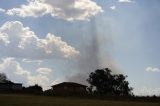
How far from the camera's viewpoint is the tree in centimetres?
16038

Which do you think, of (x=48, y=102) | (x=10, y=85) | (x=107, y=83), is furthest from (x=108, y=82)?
(x=48, y=102)

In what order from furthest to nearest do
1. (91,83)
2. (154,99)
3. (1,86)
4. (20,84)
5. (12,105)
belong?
(91,83) → (20,84) → (1,86) → (154,99) → (12,105)

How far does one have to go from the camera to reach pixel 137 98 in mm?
85438

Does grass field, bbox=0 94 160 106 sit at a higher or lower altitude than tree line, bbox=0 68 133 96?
lower

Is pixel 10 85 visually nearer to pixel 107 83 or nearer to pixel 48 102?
pixel 107 83

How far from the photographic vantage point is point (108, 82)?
162250mm

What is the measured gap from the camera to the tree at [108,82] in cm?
16038

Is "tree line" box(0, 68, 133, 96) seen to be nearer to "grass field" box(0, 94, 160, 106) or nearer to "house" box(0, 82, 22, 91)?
"house" box(0, 82, 22, 91)

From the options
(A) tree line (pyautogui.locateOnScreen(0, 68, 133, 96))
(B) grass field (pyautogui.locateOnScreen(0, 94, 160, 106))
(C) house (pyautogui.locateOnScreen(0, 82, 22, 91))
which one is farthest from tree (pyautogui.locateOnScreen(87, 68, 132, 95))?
(B) grass field (pyautogui.locateOnScreen(0, 94, 160, 106))

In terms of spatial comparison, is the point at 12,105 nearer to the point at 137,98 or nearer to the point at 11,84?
the point at 137,98

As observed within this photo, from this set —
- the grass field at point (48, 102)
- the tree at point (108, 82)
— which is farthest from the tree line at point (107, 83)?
the grass field at point (48, 102)

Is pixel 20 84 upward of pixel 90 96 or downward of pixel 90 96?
upward

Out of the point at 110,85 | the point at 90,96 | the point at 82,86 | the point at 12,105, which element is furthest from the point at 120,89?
the point at 12,105

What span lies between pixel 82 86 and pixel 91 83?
17.4 feet
